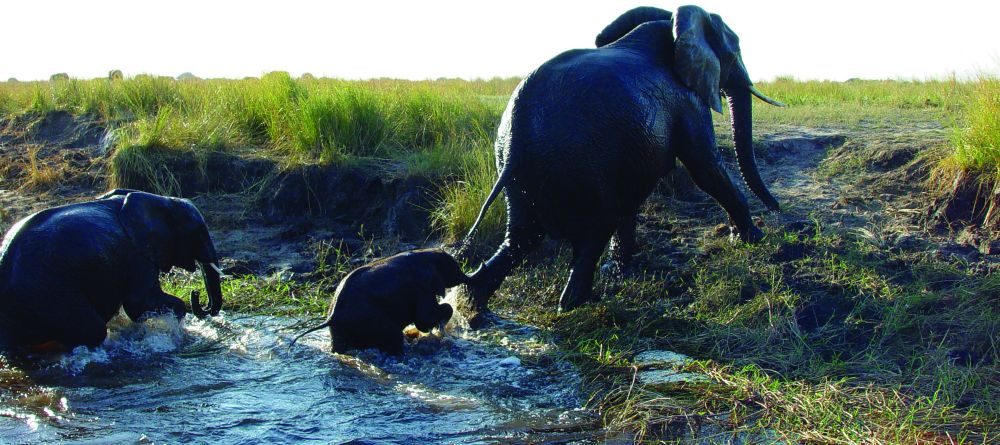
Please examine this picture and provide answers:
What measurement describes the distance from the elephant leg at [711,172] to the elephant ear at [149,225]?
3.45 metres

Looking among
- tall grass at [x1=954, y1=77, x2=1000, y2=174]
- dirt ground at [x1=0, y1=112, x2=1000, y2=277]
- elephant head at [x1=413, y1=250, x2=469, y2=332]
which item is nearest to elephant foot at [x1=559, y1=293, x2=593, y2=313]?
elephant head at [x1=413, y1=250, x2=469, y2=332]

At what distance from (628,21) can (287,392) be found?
3831 mm

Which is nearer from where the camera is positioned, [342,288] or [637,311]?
[342,288]

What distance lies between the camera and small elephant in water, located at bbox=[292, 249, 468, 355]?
5797 mm

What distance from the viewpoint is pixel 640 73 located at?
6398 mm

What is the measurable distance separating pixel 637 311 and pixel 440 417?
197 centimetres

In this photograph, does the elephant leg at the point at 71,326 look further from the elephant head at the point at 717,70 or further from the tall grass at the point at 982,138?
the tall grass at the point at 982,138

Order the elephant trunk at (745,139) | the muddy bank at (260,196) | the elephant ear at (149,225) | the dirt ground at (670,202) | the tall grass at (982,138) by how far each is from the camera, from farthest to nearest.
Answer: the muddy bank at (260,196) < the elephant trunk at (745,139) < the dirt ground at (670,202) < the tall grass at (982,138) < the elephant ear at (149,225)

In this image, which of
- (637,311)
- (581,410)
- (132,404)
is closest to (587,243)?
(637,311)

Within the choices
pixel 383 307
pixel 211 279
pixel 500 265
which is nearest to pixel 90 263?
pixel 211 279

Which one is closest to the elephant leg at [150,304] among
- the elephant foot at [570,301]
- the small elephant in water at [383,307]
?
the small elephant in water at [383,307]

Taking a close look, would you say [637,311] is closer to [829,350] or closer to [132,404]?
[829,350]

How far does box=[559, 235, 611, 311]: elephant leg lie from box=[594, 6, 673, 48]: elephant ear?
1.81m

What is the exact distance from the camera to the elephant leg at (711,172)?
6.77 m
